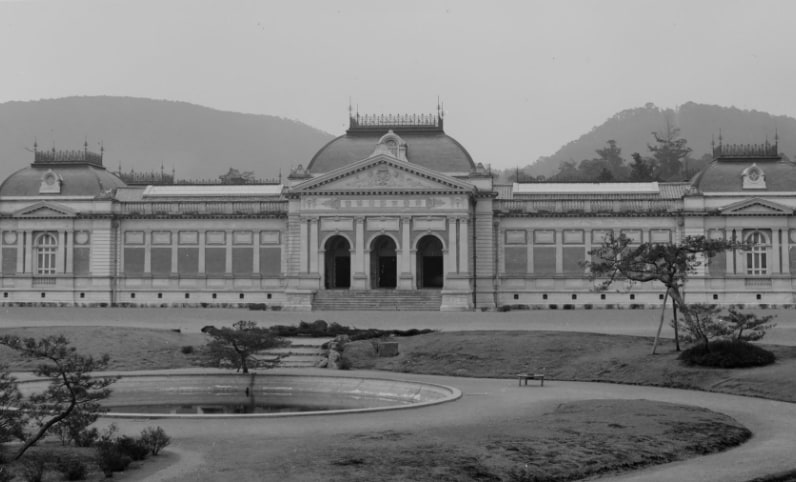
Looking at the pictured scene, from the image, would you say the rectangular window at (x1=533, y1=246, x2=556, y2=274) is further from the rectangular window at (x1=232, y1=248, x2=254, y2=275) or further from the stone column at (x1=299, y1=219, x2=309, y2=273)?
the rectangular window at (x1=232, y1=248, x2=254, y2=275)

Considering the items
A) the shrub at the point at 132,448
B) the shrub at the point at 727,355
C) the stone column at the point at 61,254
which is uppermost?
the stone column at the point at 61,254

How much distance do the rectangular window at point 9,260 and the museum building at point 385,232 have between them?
0.09m

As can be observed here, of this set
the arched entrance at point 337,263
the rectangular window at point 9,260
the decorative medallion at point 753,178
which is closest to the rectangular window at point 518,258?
the arched entrance at point 337,263

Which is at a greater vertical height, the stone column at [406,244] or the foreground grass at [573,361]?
the stone column at [406,244]

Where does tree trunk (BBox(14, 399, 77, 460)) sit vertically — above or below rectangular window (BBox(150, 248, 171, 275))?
below

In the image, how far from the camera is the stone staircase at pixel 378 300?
59.9 m

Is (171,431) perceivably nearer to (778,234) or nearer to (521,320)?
(521,320)

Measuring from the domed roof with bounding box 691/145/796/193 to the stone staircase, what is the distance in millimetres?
18985

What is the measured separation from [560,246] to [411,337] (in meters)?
28.6

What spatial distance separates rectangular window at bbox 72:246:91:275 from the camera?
68.6 meters

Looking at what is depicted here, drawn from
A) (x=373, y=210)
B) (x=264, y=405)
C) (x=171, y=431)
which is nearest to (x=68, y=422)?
(x=171, y=431)

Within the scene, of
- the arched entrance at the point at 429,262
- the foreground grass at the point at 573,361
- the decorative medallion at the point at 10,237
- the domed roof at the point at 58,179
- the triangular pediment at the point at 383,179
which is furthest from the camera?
the domed roof at the point at 58,179

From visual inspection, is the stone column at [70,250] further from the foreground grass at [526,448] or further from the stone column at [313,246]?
the foreground grass at [526,448]

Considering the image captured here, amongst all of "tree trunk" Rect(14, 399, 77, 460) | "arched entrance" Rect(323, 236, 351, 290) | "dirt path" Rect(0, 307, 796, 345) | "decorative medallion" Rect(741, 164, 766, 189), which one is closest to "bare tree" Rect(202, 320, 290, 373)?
"dirt path" Rect(0, 307, 796, 345)
